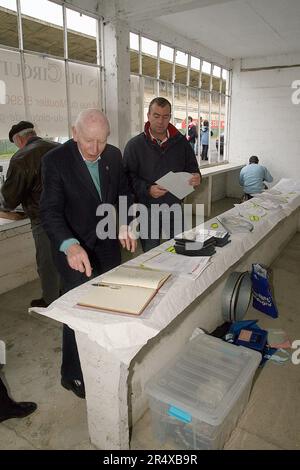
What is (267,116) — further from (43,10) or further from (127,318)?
(127,318)

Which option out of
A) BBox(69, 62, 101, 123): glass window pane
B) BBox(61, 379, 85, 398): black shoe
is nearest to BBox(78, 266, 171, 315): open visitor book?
BBox(61, 379, 85, 398): black shoe

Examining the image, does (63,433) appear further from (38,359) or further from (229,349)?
(229,349)

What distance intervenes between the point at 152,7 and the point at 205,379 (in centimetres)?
393

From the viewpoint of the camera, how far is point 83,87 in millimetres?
4090

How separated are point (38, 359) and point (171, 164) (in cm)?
176

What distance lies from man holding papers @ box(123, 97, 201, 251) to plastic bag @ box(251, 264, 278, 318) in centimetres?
78

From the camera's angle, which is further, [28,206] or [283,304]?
[283,304]

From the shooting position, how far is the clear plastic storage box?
1396 mm

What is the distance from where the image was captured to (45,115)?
374 cm

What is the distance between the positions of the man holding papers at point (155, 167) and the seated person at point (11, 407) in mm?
1422

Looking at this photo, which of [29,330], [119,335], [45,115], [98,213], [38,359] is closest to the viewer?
[119,335]

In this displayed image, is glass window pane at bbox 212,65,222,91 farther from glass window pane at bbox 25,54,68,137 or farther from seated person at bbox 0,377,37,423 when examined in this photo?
seated person at bbox 0,377,37,423

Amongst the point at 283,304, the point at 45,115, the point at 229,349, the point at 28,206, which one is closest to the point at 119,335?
the point at 229,349

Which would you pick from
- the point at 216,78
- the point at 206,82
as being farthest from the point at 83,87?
the point at 216,78
